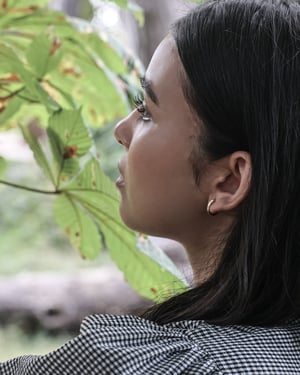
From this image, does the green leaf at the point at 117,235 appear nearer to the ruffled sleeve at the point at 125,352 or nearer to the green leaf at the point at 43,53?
the green leaf at the point at 43,53

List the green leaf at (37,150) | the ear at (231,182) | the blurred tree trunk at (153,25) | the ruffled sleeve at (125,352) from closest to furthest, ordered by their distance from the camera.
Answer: the ruffled sleeve at (125,352), the ear at (231,182), the green leaf at (37,150), the blurred tree trunk at (153,25)

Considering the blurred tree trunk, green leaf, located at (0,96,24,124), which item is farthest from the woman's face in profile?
the blurred tree trunk

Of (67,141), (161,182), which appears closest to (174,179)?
(161,182)

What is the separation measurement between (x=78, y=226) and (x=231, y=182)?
0.35 m

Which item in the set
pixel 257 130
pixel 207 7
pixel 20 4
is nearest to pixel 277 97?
pixel 257 130

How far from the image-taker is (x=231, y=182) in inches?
28.5

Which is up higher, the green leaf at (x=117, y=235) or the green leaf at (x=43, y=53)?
the green leaf at (x=43, y=53)

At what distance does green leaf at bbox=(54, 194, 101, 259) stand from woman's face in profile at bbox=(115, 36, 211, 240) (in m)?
0.23

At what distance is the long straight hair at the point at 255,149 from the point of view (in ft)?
2.22

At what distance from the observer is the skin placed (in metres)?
0.73

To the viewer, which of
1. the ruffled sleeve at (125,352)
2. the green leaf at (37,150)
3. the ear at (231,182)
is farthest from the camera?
the green leaf at (37,150)

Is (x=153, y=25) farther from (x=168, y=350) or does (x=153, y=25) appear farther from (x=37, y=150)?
(x=168, y=350)

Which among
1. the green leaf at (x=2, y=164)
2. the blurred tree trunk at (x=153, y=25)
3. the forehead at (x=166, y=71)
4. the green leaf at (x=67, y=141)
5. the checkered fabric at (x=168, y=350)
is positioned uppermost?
the forehead at (x=166, y=71)

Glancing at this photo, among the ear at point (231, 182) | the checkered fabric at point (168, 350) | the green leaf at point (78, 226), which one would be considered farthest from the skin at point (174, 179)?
the green leaf at point (78, 226)
